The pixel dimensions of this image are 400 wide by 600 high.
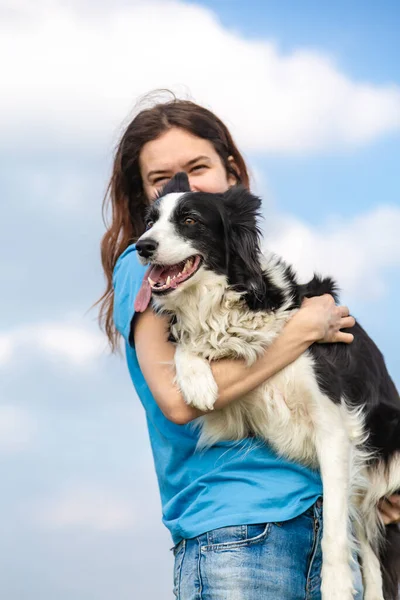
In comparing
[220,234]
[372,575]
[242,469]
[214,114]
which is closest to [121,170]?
[214,114]

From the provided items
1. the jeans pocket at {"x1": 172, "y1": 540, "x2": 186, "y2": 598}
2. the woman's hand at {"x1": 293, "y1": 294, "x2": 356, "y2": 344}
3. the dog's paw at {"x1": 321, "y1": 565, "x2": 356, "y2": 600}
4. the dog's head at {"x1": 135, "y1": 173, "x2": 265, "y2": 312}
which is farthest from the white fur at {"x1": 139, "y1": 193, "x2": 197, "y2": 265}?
the dog's paw at {"x1": 321, "y1": 565, "x2": 356, "y2": 600}

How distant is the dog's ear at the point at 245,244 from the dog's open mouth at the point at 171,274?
157mm

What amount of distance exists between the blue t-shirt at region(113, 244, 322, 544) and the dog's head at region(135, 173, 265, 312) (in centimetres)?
16

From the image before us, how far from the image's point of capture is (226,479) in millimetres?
2822

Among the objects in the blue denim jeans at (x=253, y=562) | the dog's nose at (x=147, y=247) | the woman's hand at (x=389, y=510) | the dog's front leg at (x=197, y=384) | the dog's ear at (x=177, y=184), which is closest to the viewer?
the blue denim jeans at (x=253, y=562)

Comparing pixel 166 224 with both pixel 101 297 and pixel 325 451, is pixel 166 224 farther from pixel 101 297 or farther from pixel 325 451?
pixel 325 451

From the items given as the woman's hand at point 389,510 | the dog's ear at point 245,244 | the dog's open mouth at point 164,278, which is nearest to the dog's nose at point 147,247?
the dog's open mouth at point 164,278

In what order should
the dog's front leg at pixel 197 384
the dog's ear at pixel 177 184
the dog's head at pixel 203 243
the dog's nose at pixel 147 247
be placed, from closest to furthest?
Result: the dog's front leg at pixel 197 384 → the dog's nose at pixel 147 247 → the dog's head at pixel 203 243 → the dog's ear at pixel 177 184

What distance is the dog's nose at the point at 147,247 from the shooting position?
9.67 ft

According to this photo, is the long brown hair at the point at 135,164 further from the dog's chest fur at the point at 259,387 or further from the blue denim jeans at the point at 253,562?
the blue denim jeans at the point at 253,562

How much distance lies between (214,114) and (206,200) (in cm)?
97

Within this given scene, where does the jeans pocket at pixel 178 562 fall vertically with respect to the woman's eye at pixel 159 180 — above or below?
below

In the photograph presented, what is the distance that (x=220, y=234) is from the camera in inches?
123

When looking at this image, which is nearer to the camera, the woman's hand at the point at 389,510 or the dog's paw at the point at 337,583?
the dog's paw at the point at 337,583
